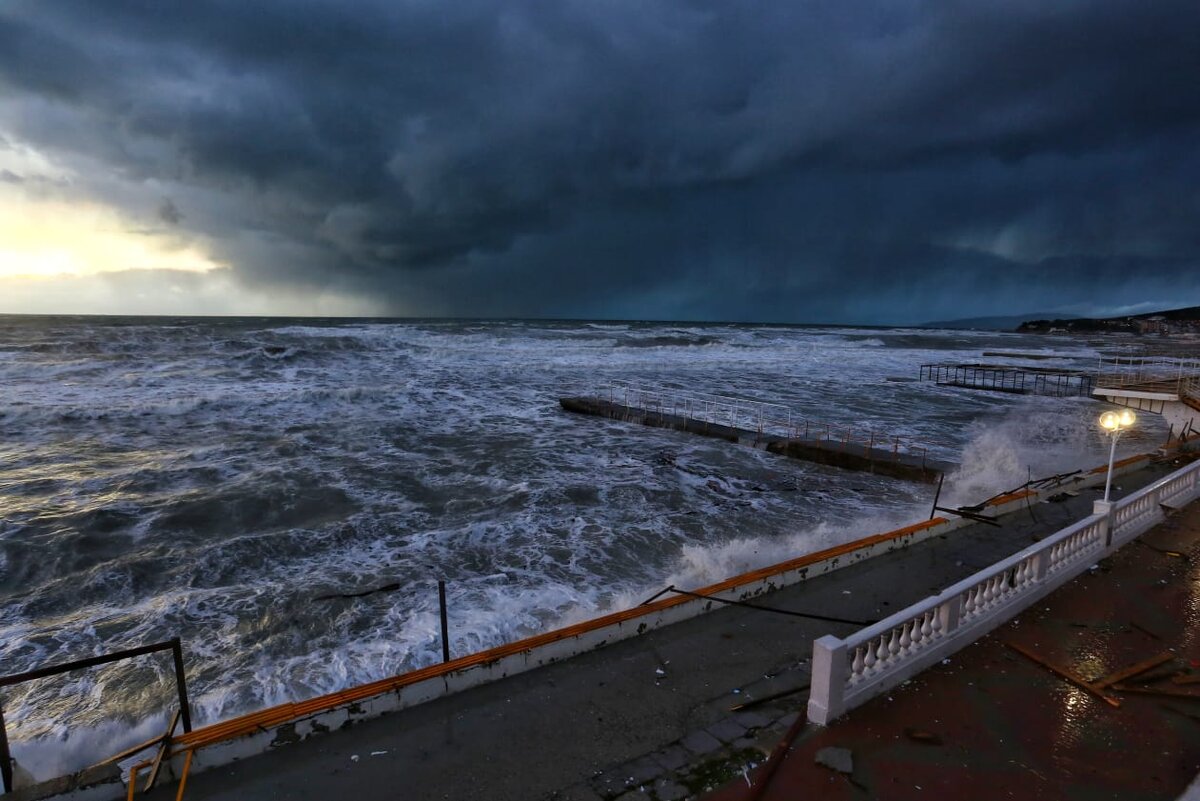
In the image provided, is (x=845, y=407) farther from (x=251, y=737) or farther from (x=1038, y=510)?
(x=251, y=737)

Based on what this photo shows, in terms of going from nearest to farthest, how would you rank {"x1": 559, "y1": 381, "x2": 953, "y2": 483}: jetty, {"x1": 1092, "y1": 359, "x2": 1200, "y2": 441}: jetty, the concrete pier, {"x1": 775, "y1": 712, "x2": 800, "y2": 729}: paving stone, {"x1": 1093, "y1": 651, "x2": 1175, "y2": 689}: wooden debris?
1. {"x1": 775, "y1": 712, "x2": 800, "y2": 729}: paving stone
2. {"x1": 1093, "y1": 651, "x2": 1175, "y2": 689}: wooden debris
3. the concrete pier
4. {"x1": 559, "y1": 381, "x2": 953, "y2": 483}: jetty
5. {"x1": 1092, "y1": 359, "x2": 1200, "y2": 441}: jetty

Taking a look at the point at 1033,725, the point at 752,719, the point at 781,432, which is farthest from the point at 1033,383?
the point at 752,719

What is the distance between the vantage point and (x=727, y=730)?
5.14m

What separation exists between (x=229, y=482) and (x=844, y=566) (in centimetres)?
1360

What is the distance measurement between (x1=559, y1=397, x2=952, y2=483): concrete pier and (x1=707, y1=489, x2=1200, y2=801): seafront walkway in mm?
8813

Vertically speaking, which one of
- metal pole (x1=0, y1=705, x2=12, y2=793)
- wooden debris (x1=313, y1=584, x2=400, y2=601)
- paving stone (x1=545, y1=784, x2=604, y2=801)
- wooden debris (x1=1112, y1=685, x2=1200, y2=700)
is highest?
metal pole (x1=0, y1=705, x2=12, y2=793)

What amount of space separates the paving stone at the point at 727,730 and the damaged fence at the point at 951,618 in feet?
2.07

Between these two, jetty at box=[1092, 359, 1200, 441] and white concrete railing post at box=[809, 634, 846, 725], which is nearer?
white concrete railing post at box=[809, 634, 846, 725]

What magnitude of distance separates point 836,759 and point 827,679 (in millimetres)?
569

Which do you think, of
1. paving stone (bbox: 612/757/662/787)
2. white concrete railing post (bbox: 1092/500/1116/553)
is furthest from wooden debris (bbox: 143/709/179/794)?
white concrete railing post (bbox: 1092/500/1116/553)

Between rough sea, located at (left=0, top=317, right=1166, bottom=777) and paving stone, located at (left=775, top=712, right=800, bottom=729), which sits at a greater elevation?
paving stone, located at (left=775, top=712, right=800, bottom=729)

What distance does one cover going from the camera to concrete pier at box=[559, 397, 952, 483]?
16062 mm

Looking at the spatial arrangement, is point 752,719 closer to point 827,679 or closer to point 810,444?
point 827,679

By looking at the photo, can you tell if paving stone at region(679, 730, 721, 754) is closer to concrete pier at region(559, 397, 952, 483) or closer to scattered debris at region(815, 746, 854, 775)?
scattered debris at region(815, 746, 854, 775)
